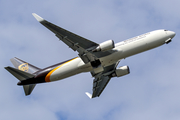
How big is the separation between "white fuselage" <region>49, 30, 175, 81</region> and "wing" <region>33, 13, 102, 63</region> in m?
1.78

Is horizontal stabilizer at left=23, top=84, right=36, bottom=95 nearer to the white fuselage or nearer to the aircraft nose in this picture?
the white fuselage

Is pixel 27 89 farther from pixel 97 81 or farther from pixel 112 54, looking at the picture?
pixel 112 54

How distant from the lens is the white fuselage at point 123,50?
42966 mm

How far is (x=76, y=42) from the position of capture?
138ft

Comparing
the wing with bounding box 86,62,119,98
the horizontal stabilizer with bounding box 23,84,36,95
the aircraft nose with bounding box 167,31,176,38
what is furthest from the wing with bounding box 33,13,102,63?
the aircraft nose with bounding box 167,31,176,38

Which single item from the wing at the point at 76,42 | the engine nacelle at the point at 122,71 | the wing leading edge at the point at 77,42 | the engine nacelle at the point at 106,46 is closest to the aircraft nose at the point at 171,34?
the engine nacelle at the point at 122,71

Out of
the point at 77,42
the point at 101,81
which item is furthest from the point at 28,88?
the point at 101,81

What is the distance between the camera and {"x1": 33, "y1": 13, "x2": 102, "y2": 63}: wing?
1565 inches

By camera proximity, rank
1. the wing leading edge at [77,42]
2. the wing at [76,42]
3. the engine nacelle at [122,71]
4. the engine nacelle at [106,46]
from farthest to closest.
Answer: the engine nacelle at [122,71]
the engine nacelle at [106,46]
the wing at [76,42]
the wing leading edge at [77,42]

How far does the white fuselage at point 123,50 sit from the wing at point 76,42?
5.84ft

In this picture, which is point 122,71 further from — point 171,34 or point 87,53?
point 171,34

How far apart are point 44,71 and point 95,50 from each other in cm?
1090

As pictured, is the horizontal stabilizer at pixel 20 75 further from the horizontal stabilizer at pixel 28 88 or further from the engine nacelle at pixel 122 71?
the engine nacelle at pixel 122 71

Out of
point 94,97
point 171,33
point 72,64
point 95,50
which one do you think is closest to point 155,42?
point 171,33
